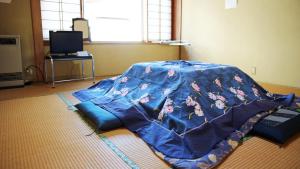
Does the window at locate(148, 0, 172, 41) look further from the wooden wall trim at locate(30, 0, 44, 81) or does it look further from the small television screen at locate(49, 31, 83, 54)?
the wooden wall trim at locate(30, 0, 44, 81)

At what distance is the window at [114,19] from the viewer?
446 cm

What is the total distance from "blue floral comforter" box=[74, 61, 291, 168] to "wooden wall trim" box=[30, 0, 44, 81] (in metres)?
1.64

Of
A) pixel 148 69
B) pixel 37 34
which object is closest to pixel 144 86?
pixel 148 69

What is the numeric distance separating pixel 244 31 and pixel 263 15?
0.42m

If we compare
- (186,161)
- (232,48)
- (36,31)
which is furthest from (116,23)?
Answer: (186,161)

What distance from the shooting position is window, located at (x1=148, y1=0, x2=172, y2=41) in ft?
17.1

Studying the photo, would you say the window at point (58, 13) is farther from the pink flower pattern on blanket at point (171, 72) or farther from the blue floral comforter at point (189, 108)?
the pink flower pattern on blanket at point (171, 72)

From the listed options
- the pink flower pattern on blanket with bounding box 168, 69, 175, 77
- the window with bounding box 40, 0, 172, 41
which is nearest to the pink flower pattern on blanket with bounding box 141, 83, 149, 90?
the pink flower pattern on blanket with bounding box 168, 69, 175, 77

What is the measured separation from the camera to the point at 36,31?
374 centimetres

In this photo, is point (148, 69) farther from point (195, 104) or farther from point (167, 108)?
Result: point (195, 104)

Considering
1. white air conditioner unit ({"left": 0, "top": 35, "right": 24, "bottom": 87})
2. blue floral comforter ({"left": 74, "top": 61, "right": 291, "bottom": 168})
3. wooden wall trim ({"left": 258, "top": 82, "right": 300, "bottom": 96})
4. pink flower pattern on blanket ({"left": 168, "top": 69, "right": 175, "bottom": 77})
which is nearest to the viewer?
blue floral comforter ({"left": 74, "top": 61, "right": 291, "bottom": 168})

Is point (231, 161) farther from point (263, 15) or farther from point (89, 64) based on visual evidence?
point (89, 64)

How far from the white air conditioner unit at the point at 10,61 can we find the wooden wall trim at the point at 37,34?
361 mm

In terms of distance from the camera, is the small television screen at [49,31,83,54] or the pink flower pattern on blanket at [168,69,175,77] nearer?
the pink flower pattern on blanket at [168,69,175,77]
